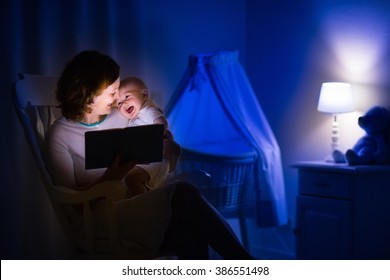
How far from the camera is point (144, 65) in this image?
321cm

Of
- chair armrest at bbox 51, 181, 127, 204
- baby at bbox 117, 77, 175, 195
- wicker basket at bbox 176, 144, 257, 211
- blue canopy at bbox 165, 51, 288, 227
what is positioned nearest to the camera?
chair armrest at bbox 51, 181, 127, 204

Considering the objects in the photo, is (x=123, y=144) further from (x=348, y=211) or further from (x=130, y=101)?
(x=348, y=211)

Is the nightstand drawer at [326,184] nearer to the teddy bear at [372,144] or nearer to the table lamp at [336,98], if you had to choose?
the teddy bear at [372,144]

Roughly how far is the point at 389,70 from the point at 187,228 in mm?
1736

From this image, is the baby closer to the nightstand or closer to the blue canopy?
the blue canopy

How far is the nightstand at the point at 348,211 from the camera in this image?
3.04 m

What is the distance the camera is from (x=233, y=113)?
323cm

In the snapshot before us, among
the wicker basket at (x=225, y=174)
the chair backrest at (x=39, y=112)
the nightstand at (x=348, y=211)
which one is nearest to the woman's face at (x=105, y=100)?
the chair backrest at (x=39, y=112)

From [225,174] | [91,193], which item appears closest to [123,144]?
[91,193]

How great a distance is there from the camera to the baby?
2264 mm

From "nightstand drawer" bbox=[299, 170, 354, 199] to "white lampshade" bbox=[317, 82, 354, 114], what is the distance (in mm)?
374

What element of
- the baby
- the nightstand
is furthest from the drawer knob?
the baby

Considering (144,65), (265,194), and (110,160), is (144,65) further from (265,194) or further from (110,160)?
(110,160)
